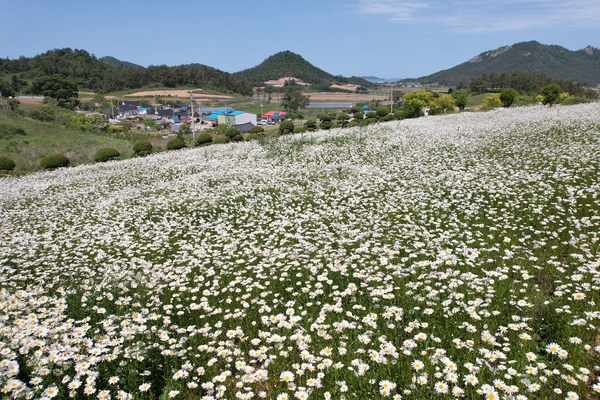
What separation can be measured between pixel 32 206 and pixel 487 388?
14570 millimetres

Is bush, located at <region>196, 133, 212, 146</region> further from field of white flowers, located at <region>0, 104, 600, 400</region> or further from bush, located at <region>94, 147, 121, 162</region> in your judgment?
field of white flowers, located at <region>0, 104, 600, 400</region>

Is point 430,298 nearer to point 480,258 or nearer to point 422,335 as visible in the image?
point 422,335

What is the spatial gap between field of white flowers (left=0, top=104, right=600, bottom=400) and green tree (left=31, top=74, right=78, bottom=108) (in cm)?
11378

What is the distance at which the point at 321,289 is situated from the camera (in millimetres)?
4805

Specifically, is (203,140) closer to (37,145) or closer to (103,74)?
(37,145)

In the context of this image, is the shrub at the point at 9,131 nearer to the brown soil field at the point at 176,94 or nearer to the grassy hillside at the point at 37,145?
the grassy hillside at the point at 37,145

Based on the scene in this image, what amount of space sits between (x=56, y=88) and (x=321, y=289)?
127824 mm

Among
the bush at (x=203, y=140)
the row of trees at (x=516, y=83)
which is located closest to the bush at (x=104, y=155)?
the bush at (x=203, y=140)

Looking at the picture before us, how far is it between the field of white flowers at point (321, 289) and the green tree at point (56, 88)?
114m

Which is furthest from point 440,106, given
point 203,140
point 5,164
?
point 5,164

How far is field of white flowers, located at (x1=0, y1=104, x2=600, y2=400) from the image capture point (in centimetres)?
332

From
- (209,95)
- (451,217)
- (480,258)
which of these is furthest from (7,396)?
(209,95)

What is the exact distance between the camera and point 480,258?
17.5ft

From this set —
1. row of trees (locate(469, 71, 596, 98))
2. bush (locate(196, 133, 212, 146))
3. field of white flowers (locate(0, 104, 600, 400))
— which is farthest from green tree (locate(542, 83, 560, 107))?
row of trees (locate(469, 71, 596, 98))
